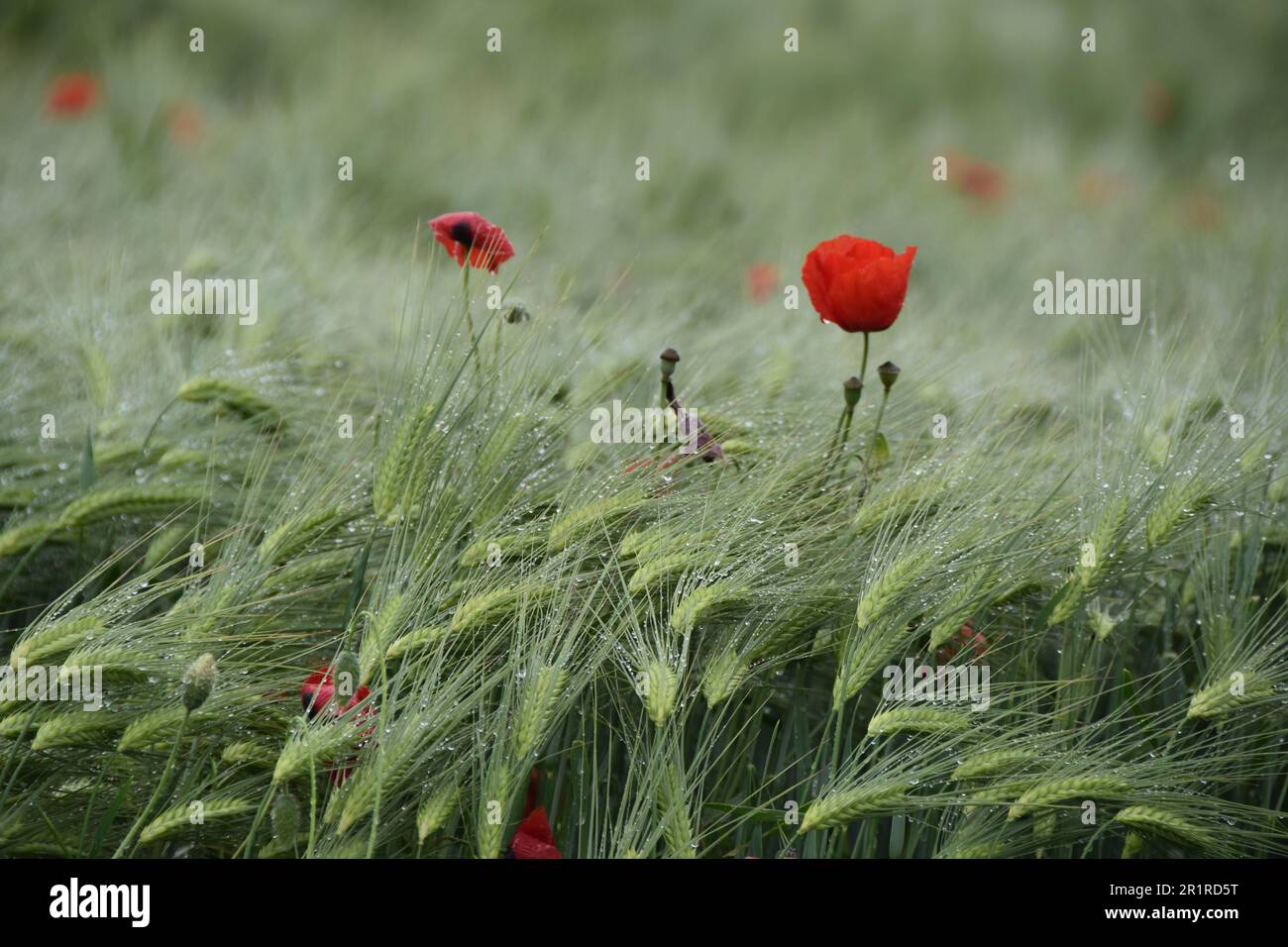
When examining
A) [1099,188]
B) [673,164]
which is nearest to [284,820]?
[673,164]

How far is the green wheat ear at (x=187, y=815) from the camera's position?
2.60ft

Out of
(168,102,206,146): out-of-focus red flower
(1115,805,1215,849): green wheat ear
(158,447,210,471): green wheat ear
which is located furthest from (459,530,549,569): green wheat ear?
(168,102,206,146): out-of-focus red flower

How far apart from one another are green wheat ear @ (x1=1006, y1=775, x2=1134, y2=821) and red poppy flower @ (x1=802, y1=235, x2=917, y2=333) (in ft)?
1.23

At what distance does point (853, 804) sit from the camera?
2.67 feet

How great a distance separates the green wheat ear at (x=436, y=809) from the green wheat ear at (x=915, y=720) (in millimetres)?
294

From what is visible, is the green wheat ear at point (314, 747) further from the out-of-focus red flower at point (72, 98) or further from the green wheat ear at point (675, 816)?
the out-of-focus red flower at point (72, 98)

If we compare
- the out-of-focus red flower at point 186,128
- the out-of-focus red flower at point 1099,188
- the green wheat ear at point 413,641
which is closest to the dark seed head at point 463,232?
the green wheat ear at point 413,641

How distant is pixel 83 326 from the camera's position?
4.15 ft

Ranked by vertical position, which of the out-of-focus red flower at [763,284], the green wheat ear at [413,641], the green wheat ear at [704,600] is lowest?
the green wheat ear at [413,641]

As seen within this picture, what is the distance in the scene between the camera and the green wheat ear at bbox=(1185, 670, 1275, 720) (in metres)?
0.89

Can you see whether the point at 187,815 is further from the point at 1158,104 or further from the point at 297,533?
the point at 1158,104

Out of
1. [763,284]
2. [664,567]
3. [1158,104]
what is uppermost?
[1158,104]

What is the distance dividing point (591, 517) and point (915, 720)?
0.28 meters
